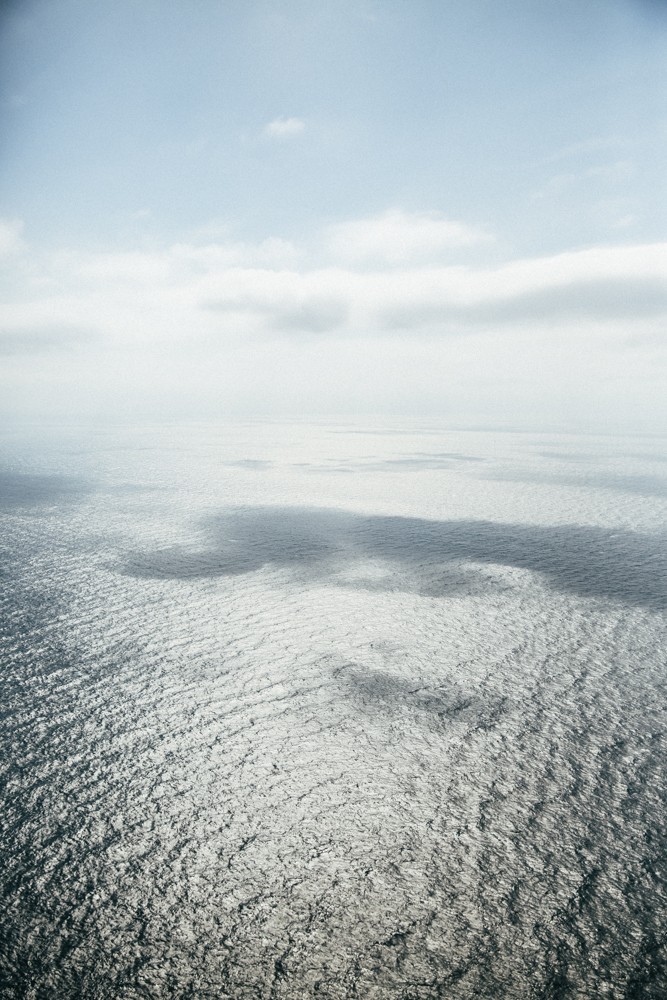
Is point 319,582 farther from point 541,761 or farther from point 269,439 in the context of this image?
point 269,439

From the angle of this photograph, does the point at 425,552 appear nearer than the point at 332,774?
No

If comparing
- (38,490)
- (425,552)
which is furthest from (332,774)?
(38,490)

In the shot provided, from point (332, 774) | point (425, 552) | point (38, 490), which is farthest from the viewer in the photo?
point (38, 490)

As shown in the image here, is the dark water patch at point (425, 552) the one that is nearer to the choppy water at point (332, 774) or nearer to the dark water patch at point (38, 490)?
the choppy water at point (332, 774)

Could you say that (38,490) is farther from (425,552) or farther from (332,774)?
(332,774)

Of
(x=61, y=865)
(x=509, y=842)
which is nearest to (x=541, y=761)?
(x=509, y=842)

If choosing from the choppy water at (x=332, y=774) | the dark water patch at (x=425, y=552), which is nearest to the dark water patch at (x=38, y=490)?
the choppy water at (x=332, y=774)

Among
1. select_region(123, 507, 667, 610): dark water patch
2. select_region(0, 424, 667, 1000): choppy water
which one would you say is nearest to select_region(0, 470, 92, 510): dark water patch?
select_region(0, 424, 667, 1000): choppy water
